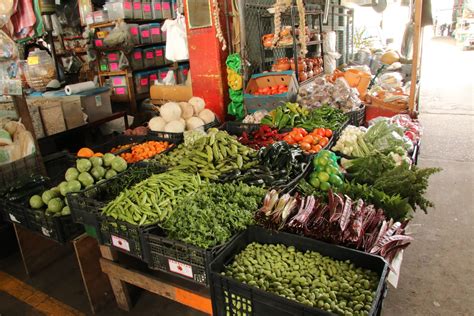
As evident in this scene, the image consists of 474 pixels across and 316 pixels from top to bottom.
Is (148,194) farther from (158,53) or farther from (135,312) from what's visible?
(158,53)

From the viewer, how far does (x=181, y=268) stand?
193 centimetres

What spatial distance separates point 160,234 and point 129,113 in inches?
241

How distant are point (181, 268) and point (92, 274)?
3.82ft

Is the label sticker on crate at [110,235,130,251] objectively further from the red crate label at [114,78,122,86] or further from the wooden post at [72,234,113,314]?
the red crate label at [114,78,122,86]

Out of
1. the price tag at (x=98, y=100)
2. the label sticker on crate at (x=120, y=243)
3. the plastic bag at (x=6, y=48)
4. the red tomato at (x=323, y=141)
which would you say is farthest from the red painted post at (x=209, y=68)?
the label sticker on crate at (x=120, y=243)

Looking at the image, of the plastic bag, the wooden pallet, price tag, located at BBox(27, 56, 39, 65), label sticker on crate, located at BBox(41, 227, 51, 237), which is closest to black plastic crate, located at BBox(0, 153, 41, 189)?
label sticker on crate, located at BBox(41, 227, 51, 237)

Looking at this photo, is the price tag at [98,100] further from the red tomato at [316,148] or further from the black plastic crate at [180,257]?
the black plastic crate at [180,257]

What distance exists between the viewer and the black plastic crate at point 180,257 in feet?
5.98

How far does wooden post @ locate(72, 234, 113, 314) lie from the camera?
2592mm

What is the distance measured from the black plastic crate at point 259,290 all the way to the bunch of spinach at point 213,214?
0.27 ft

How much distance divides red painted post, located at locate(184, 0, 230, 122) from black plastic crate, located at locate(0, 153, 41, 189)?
2.38m

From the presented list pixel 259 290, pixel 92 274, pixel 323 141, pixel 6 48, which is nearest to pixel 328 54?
pixel 323 141

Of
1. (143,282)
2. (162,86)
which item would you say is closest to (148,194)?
(143,282)

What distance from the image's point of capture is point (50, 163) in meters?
3.89
